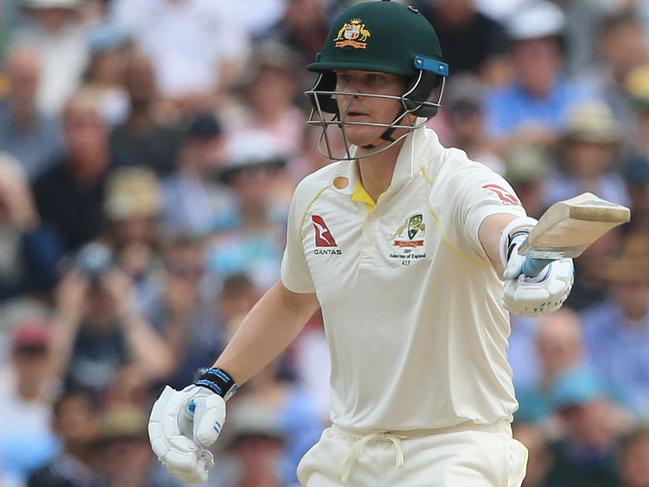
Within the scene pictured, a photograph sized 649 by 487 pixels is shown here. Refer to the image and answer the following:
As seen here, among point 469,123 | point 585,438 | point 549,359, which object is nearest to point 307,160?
point 469,123

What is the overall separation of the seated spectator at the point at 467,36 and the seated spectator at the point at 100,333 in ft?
9.33

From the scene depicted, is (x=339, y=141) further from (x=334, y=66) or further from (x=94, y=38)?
(x=334, y=66)

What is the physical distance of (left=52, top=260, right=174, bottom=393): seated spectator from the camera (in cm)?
862

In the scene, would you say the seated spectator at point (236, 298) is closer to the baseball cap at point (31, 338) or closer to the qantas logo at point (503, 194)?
the baseball cap at point (31, 338)

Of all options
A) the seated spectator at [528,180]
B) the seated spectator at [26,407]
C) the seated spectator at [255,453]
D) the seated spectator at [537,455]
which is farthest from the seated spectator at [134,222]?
the seated spectator at [537,455]

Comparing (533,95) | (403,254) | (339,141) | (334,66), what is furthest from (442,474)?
(533,95)

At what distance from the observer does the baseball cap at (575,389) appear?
8328 millimetres

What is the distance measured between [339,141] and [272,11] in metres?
1.43

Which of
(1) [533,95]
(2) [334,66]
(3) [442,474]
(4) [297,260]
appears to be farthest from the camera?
(1) [533,95]

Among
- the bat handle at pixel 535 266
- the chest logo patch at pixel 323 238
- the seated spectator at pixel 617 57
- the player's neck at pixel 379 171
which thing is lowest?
the seated spectator at pixel 617 57

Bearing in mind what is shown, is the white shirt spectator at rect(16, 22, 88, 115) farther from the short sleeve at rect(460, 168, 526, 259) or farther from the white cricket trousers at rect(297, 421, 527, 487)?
the short sleeve at rect(460, 168, 526, 259)

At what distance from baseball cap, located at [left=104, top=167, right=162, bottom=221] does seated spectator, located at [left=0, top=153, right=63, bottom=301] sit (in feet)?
1.33

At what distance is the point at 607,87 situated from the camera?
9.91 meters

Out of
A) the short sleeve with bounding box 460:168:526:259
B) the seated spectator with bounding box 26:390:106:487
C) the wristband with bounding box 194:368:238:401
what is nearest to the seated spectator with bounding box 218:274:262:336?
the seated spectator with bounding box 26:390:106:487
